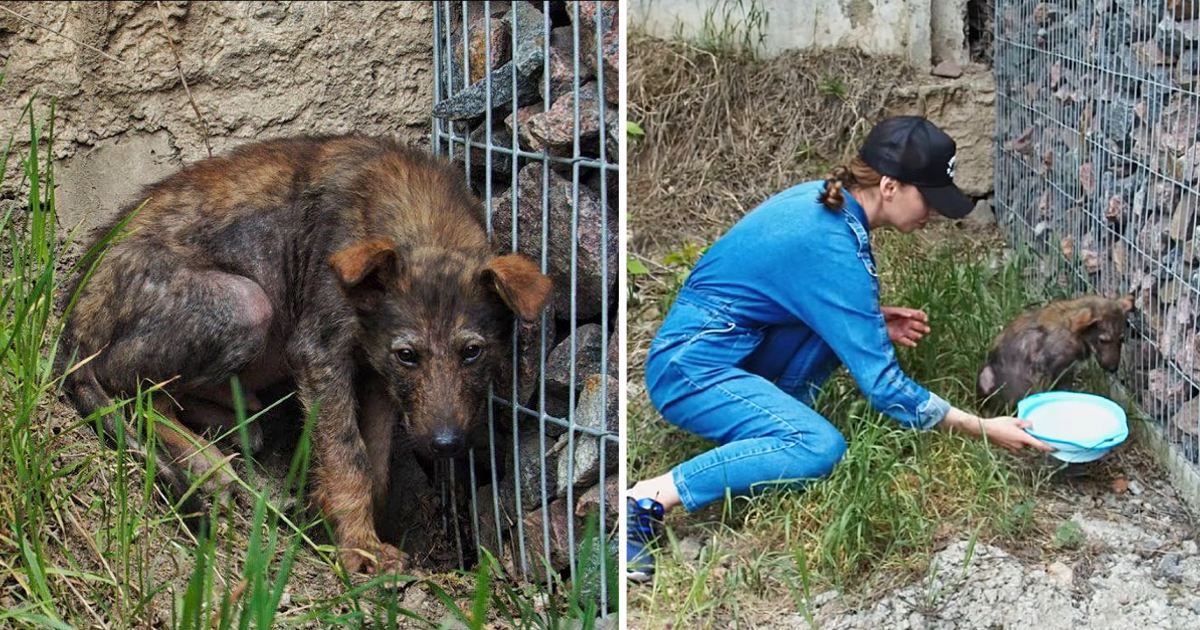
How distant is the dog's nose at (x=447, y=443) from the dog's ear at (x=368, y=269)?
47 cm

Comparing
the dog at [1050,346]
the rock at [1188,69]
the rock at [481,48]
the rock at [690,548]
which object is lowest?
the rock at [690,548]

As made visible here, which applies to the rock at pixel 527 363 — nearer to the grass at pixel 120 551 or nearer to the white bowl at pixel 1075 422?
the grass at pixel 120 551

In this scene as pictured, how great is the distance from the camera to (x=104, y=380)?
14.1 feet

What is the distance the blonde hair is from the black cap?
0.11ft

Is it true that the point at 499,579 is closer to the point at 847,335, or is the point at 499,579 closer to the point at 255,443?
the point at 255,443

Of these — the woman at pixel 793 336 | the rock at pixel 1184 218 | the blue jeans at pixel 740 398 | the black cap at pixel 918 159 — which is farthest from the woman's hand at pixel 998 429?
the rock at pixel 1184 218

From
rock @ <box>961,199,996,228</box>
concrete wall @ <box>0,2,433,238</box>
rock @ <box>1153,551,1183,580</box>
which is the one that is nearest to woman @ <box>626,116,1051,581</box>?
rock @ <box>1153,551,1183,580</box>

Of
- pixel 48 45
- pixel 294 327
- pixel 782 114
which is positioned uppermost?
pixel 48 45

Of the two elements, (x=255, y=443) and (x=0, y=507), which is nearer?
(x=0, y=507)

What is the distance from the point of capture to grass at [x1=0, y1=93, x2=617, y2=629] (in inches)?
117

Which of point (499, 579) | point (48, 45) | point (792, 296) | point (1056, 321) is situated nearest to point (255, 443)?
point (499, 579)

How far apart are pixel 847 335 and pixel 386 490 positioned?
1568 millimetres

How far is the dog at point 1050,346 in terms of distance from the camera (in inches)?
198

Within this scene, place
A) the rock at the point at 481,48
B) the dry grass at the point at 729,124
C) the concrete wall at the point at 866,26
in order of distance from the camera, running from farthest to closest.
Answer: the concrete wall at the point at 866,26, the dry grass at the point at 729,124, the rock at the point at 481,48
